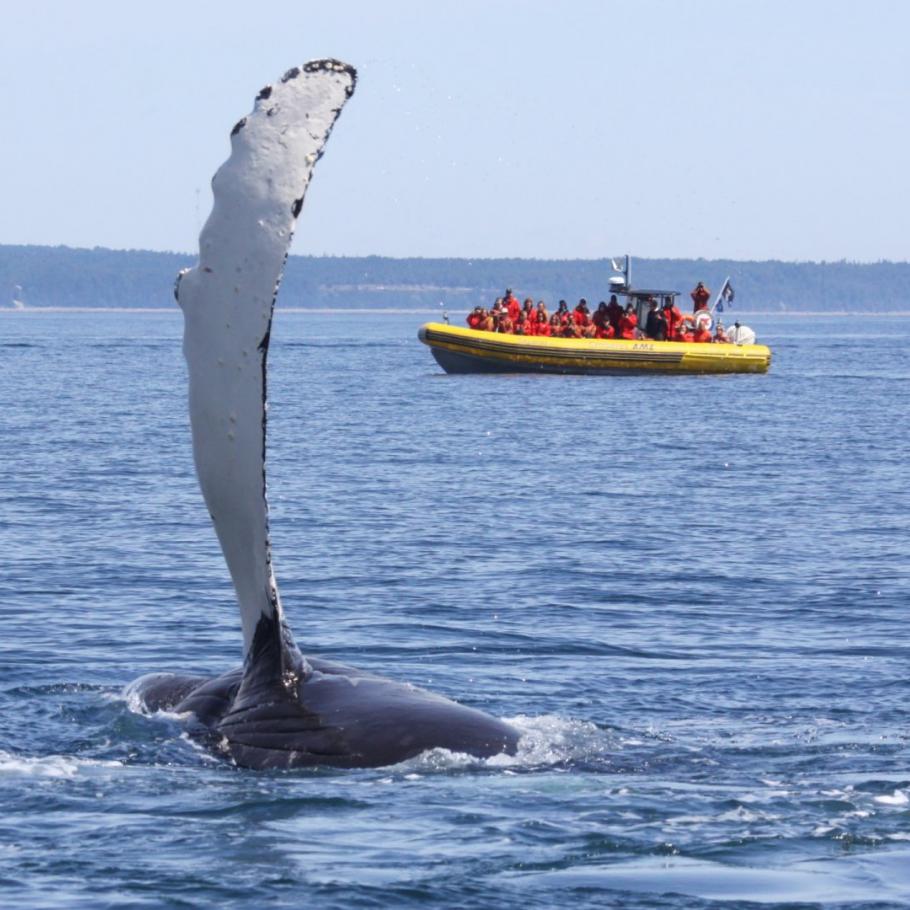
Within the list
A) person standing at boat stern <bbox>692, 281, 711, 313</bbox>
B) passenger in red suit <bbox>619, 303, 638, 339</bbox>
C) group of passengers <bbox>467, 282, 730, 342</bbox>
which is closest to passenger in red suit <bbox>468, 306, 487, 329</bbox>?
group of passengers <bbox>467, 282, 730, 342</bbox>

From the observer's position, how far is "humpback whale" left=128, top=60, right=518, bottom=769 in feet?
21.1

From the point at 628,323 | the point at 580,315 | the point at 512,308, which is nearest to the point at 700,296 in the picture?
the point at 628,323

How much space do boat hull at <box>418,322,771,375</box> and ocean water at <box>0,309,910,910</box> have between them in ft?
62.2

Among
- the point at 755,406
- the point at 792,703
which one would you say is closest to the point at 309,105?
the point at 792,703

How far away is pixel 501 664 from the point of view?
11766mm

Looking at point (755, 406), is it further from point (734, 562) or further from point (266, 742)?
point (266, 742)

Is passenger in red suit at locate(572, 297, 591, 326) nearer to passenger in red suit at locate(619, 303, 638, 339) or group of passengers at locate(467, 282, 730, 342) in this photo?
group of passengers at locate(467, 282, 730, 342)

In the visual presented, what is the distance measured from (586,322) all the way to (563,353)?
82.6 inches

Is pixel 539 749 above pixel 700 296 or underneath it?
underneath

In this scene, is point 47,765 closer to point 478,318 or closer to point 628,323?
point 628,323

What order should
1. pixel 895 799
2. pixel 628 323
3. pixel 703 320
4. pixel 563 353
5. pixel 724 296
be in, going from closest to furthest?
pixel 895 799 → pixel 563 353 → pixel 628 323 → pixel 703 320 → pixel 724 296

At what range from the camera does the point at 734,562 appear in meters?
16.8

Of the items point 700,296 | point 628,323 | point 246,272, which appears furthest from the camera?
point 700,296

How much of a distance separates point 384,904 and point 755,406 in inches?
1413
